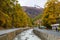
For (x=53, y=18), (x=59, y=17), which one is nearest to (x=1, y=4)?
(x=53, y=18)

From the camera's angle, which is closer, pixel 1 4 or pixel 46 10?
pixel 1 4

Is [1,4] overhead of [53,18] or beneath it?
overhead

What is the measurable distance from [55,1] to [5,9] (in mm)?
23593

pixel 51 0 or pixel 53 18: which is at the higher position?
pixel 51 0

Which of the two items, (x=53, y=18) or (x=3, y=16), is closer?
(x=3, y=16)

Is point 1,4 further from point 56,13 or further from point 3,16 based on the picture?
point 56,13

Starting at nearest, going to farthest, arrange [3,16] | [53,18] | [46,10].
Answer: [3,16] → [53,18] → [46,10]

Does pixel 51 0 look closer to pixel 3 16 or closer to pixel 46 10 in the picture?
pixel 46 10

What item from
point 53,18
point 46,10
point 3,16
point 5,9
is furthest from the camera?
point 46,10

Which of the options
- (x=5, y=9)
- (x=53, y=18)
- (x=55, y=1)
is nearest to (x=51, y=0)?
(x=55, y=1)

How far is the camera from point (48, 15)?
82.9 metres

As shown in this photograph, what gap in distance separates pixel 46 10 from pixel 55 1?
19.0 ft

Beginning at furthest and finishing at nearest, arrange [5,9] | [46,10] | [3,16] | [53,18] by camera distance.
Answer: [46,10] → [53,18] → [5,9] → [3,16]

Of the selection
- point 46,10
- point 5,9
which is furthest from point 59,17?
point 5,9
